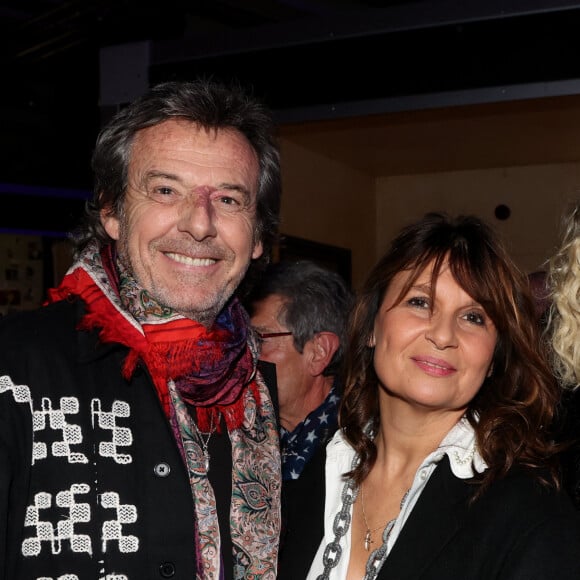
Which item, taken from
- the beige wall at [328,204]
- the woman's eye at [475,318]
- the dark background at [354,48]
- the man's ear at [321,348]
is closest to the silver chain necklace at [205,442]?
the woman's eye at [475,318]

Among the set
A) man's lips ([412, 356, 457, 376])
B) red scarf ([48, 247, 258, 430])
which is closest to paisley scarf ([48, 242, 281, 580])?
red scarf ([48, 247, 258, 430])

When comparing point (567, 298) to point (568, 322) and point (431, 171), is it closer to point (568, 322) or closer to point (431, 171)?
point (568, 322)

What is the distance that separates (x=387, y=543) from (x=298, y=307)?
1383 millimetres

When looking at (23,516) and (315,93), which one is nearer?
(23,516)

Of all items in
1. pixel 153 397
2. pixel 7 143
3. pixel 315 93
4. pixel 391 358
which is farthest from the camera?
pixel 7 143

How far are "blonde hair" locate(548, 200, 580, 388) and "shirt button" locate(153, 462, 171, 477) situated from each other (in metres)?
0.97

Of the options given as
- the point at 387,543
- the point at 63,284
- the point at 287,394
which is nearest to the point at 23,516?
the point at 63,284

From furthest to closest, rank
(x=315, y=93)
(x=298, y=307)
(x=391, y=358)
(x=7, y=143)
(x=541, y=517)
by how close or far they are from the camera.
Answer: (x=7, y=143), (x=315, y=93), (x=298, y=307), (x=391, y=358), (x=541, y=517)

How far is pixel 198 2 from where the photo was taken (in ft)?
20.2

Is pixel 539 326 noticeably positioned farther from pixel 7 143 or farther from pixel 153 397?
pixel 7 143

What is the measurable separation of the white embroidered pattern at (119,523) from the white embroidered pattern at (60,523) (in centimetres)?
4

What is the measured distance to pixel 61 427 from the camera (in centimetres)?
193

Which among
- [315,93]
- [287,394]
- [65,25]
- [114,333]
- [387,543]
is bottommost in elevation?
[387,543]

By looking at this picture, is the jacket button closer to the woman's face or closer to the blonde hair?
the woman's face
